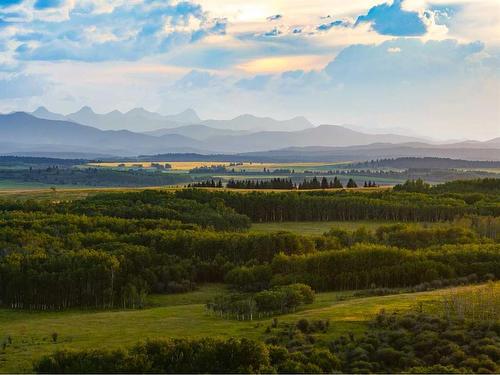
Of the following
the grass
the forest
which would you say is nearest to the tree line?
the forest

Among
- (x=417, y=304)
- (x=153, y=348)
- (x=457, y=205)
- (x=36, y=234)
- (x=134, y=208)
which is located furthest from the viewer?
(x=457, y=205)

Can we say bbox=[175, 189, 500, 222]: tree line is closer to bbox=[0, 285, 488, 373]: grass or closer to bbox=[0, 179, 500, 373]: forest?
bbox=[0, 179, 500, 373]: forest

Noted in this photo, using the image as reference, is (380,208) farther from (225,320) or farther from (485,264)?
(225,320)

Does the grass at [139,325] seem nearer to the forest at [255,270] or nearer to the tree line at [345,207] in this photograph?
the forest at [255,270]

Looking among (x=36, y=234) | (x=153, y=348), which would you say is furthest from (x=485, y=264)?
(x=36, y=234)

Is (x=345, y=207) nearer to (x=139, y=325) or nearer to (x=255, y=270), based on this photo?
(x=255, y=270)
